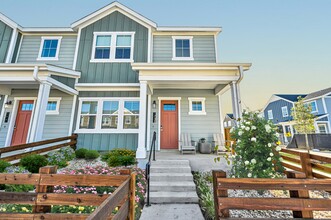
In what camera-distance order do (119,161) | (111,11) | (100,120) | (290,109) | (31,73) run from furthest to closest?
1. (290,109)
2. (111,11)
3. (100,120)
4. (31,73)
5. (119,161)

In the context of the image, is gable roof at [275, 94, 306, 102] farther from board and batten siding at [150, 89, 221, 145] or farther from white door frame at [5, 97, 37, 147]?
white door frame at [5, 97, 37, 147]

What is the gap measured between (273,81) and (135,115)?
14489 mm

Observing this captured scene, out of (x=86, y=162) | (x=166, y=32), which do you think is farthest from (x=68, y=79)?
(x=166, y=32)

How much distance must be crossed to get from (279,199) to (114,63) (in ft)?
24.4

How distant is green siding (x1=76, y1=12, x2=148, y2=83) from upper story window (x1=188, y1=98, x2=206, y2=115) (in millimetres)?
2955

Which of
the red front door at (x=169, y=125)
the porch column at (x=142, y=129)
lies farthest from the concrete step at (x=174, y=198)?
the red front door at (x=169, y=125)

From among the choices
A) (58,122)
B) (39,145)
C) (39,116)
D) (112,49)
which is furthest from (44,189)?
(112,49)

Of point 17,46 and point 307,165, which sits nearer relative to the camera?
point 307,165

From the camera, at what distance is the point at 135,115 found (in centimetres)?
686

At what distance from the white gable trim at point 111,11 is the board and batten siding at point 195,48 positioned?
0.85 meters

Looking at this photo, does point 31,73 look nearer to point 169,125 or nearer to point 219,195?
point 169,125

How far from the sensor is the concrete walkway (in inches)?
106

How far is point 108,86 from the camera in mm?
6922

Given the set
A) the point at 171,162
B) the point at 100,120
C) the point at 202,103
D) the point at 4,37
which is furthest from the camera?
the point at 4,37
